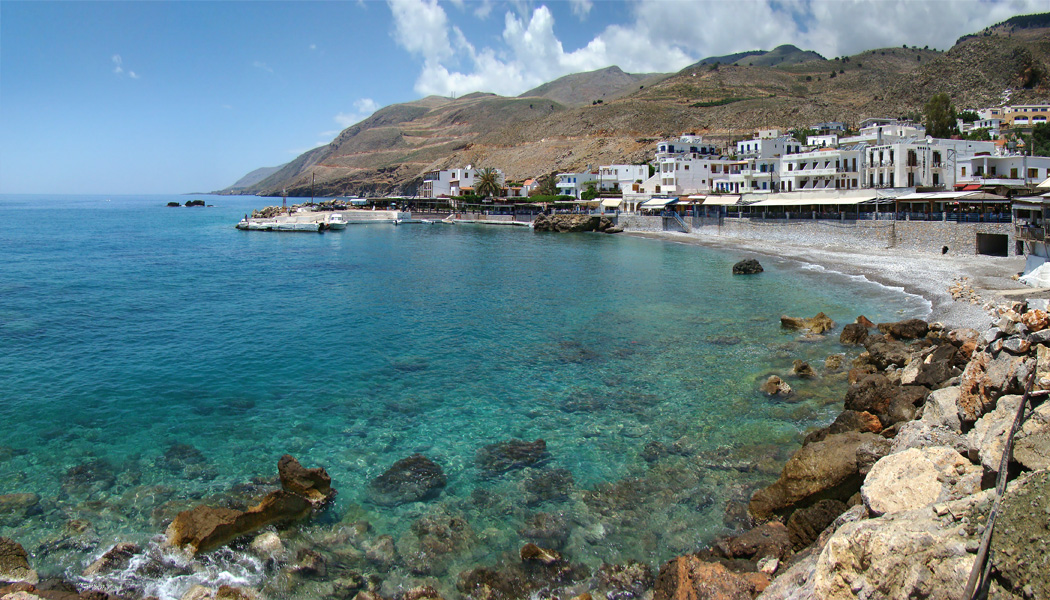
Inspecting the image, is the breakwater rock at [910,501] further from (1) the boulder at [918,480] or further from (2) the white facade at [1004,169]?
(2) the white facade at [1004,169]

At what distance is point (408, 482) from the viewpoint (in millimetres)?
13859

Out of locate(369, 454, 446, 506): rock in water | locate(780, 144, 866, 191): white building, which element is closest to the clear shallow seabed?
locate(369, 454, 446, 506): rock in water

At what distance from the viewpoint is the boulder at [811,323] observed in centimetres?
2616

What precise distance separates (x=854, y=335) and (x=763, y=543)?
16.2 meters

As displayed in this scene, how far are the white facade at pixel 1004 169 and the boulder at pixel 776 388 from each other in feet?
149

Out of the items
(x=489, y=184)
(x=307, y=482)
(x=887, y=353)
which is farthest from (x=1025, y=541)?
(x=489, y=184)

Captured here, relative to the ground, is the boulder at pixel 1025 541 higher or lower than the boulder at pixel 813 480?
higher

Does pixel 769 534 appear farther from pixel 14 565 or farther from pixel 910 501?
pixel 14 565

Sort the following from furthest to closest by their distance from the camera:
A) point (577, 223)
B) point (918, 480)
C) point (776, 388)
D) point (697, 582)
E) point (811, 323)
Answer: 1. point (577, 223)
2. point (811, 323)
3. point (776, 388)
4. point (697, 582)
5. point (918, 480)

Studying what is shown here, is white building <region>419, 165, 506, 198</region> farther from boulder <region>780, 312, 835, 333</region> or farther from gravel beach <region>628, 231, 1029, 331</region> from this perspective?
boulder <region>780, 312, 835, 333</region>

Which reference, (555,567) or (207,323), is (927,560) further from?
(207,323)

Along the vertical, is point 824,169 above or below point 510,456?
above

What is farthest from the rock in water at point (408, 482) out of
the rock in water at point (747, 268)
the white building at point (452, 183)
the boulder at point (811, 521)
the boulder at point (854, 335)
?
the white building at point (452, 183)

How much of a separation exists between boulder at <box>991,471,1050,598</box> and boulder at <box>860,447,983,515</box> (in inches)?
71.6
